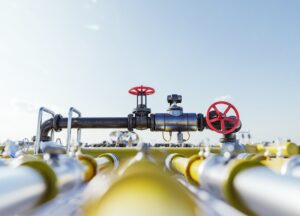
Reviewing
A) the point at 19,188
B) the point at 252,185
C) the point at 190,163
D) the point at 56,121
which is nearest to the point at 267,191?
the point at 252,185

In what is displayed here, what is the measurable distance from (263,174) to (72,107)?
288 centimetres

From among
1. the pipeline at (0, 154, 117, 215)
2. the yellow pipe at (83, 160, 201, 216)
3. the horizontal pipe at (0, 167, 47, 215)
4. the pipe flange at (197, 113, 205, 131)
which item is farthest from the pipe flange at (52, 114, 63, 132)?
the yellow pipe at (83, 160, 201, 216)

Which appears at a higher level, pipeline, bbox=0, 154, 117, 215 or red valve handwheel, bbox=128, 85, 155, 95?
red valve handwheel, bbox=128, 85, 155, 95

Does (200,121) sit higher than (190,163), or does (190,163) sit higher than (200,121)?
(200,121)

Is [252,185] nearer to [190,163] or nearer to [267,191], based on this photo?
[267,191]

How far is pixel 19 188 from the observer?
663mm

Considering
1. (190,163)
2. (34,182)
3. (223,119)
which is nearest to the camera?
(34,182)

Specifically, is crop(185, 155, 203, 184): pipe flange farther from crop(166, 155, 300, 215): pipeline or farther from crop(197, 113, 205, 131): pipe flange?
crop(197, 113, 205, 131): pipe flange

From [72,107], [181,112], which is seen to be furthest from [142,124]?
[72,107]

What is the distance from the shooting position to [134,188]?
0.42 m

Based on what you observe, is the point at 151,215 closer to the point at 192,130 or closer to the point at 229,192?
the point at 229,192

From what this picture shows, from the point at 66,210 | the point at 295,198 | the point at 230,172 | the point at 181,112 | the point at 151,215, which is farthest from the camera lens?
the point at 181,112

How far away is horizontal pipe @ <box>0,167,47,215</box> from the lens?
0.60 m

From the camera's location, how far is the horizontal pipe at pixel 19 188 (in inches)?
23.7
